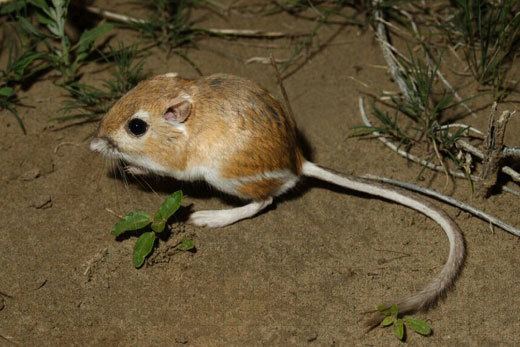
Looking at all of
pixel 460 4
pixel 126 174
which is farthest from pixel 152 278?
pixel 460 4

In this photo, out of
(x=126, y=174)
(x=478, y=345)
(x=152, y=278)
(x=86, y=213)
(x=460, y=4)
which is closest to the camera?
(x=478, y=345)

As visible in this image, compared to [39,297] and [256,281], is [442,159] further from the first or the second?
[39,297]

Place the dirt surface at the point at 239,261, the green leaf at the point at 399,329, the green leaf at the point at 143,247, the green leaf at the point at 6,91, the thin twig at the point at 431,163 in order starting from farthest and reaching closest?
the green leaf at the point at 6,91
the thin twig at the point at 431,163
the green leaf at the point at 143,247
the dirt surface at the point at 239,261
the green leaf at the point at 399,329

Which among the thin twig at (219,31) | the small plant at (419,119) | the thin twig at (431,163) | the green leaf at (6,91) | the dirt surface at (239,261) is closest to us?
the dirt surface at (239,261)

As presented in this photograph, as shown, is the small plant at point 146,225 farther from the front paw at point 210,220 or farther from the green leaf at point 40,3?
the green leaf at point 40,3

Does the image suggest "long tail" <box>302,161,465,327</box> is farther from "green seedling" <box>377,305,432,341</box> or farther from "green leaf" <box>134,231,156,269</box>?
"green leaf" <box>134,231,156,269</box>

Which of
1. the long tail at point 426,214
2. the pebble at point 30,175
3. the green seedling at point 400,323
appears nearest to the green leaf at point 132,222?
the pebble at point 30,175

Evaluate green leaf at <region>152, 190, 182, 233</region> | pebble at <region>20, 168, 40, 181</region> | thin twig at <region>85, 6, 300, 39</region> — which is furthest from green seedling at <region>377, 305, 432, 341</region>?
thin twig at <region>85, 6, 300, 39</region>
